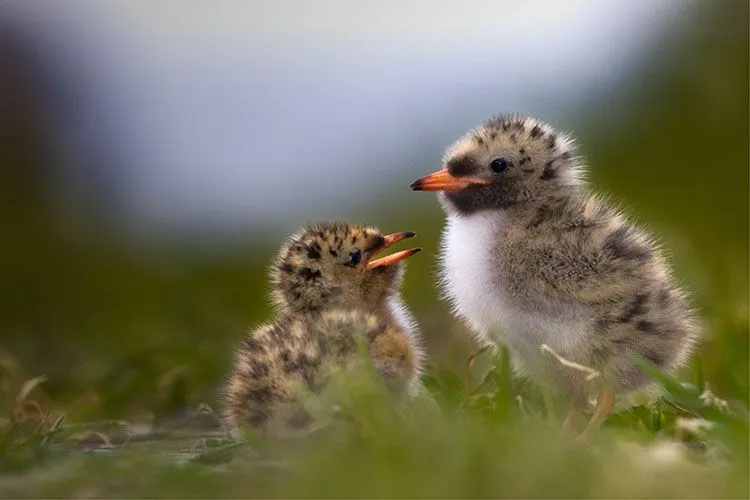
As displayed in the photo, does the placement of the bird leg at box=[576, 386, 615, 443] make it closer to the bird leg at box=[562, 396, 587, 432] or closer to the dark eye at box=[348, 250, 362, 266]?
the bird leg at box=[562, 396, 587, 432]

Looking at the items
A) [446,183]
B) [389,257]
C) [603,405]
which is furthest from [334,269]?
[603,405]

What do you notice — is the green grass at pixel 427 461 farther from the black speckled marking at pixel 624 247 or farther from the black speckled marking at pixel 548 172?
the black speckled marking at pixel 548 172

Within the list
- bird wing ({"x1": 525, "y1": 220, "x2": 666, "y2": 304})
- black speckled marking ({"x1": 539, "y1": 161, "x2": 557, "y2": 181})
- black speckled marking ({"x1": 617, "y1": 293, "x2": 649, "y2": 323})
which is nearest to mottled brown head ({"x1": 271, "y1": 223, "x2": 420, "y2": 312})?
black speckled marking ({"x1": 539, "y1": 161, "x2": 557, "y2": 181})

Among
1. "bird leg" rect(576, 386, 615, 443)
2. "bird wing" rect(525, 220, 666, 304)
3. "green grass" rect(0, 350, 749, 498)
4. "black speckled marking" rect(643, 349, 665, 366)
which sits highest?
"bird wing" rect(525, 220, 666, 304)

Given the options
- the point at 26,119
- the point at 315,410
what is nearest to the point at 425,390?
the point at 315,410

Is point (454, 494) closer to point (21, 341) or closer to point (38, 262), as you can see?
point (21, 341)

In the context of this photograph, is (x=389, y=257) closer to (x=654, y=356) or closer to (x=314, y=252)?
(x=314, y=252)
